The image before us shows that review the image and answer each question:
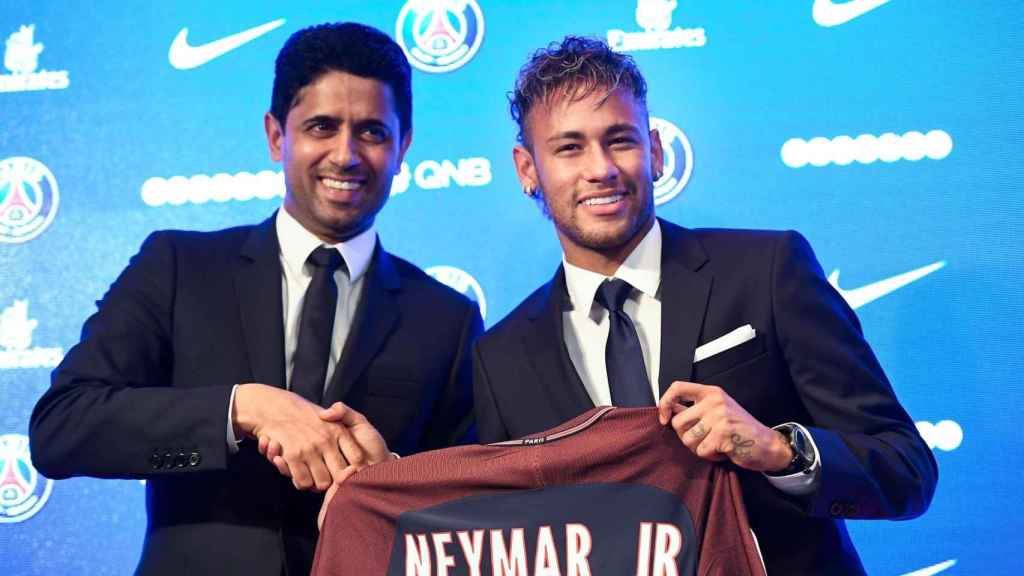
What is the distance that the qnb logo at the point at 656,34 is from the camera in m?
2.54

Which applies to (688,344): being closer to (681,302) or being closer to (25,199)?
(681,302)

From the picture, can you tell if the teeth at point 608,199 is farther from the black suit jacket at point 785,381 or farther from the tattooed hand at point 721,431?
the tattooed hand at point 721,431

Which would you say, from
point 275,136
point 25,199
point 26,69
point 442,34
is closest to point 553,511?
point 275,136

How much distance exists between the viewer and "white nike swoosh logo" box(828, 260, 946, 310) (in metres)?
2.36

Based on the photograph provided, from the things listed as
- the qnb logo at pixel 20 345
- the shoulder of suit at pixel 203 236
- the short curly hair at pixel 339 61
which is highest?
the short curly hair at pixel 339 61

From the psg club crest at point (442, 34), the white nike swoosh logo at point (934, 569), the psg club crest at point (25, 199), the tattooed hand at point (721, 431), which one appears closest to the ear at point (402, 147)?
the psg club crest at point (442, 34)

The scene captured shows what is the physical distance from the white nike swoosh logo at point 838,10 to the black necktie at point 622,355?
3.61ft

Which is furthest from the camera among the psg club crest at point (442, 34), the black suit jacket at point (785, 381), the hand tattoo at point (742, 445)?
the psg club crest at point (442, 34)

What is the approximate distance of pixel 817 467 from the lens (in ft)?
4.71

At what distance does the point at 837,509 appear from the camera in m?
1.47

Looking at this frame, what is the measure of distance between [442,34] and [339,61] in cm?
69

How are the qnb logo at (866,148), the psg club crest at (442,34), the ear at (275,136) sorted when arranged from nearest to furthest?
1. the ear at (275,136)
2. the qnb logo at (866,148)
3. the psg club crest at (442,34)

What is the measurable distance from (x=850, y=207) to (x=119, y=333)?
1690 millimetres

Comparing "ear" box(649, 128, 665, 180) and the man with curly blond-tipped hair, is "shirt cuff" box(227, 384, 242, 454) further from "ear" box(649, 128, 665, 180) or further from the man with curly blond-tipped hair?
"ear" box(649, 128, 665, 180)
